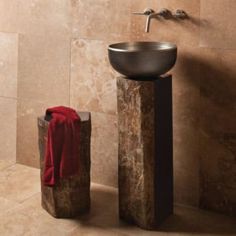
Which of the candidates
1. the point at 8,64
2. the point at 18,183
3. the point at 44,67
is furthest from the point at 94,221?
the point at 8,64

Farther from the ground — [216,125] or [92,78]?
[92,78]

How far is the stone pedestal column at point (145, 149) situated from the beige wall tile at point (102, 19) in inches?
22.4

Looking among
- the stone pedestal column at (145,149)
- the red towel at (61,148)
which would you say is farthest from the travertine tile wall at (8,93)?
the stone pedestal column at (145,149)

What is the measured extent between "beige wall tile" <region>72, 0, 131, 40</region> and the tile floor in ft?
3.73

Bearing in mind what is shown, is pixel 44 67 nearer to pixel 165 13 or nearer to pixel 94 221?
pixel 165 13

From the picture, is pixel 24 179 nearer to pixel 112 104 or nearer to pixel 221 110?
pixel 112 104

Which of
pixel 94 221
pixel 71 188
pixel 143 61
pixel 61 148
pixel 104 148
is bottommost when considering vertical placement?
pixel 94 221

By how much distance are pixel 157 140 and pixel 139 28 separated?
80 centimetres

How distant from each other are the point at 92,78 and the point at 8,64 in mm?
801

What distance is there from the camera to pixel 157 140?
2406mm

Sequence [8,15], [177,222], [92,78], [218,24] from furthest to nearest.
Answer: [8,15] < [92,78] < [177,222] < [218,24]

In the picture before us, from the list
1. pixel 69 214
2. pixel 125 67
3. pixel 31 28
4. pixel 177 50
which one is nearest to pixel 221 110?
pixel 177 50

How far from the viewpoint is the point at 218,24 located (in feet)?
8.10

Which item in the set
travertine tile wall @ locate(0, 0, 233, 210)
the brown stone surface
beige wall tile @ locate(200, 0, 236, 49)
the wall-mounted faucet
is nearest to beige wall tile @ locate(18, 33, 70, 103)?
travertine tile wall @ locate(0, 0, 233, 210)
